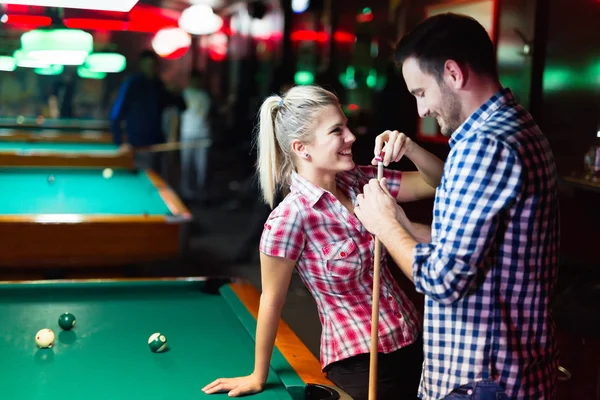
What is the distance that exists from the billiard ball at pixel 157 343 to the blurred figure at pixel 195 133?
730 cm

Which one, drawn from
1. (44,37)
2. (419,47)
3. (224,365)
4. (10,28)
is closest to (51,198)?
(44,37)

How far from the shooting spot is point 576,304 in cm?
280

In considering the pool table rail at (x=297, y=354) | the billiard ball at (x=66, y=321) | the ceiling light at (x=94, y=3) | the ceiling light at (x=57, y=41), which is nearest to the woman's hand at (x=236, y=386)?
the pool table rail at (x=297, y=354)

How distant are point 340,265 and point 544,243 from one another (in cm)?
53

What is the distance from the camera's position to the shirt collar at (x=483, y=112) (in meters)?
1.48

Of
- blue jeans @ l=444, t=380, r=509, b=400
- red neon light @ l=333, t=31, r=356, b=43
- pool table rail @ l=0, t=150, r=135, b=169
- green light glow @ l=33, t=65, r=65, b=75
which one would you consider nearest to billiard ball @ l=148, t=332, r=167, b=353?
blue jeans @ l=444, t=380, r=509, b=400

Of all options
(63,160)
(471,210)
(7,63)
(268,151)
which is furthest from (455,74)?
(7,63)

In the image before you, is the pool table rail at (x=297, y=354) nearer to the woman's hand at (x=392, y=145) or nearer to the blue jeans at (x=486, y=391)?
the blue jeans at (x=486, y=391)

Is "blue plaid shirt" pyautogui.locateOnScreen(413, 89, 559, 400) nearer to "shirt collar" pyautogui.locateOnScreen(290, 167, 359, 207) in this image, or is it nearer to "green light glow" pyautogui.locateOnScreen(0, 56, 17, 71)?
"shirt collar" pyautogui.locateOnScreen(290, 167, 359, 207)

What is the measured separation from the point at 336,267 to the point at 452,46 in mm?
622

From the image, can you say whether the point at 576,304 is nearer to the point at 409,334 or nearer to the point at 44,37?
the point at 409,334

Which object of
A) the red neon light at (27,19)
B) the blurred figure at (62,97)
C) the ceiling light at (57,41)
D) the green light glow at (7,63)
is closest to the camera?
the ceiling light at (57,41)

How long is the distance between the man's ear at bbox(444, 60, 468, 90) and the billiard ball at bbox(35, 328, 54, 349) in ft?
4.21

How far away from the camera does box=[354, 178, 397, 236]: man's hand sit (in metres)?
1.54
